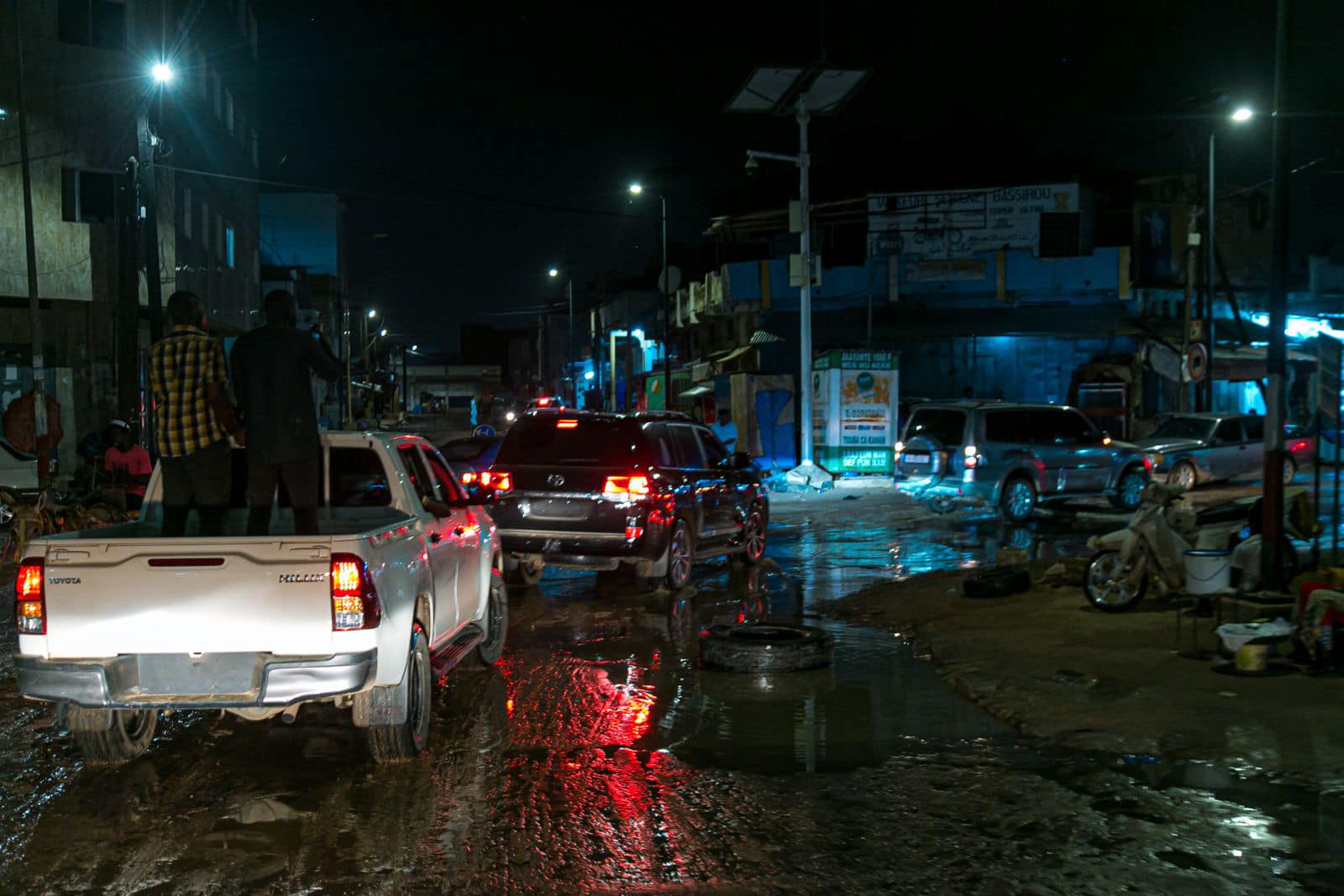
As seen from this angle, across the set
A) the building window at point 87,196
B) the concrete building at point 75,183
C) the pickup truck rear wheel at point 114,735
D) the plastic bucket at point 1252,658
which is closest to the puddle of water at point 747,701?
the plastic bucket at point 1252,658

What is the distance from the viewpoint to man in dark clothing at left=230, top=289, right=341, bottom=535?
22.7ft

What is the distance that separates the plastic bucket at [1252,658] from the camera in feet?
26.6

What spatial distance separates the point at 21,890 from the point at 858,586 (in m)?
9.67

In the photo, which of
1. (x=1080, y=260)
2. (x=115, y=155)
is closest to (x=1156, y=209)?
(x=1080, y=260)

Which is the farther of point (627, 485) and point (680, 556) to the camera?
point (680, 556)

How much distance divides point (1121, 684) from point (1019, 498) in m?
12.2

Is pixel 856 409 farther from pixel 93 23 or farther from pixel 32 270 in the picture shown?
pixel 93 23

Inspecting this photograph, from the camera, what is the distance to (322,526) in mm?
6672

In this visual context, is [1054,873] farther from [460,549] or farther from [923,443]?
[923,443]

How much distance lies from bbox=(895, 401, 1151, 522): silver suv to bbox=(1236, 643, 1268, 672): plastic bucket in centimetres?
1155

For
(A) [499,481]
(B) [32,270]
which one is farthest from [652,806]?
(B) [32,270]

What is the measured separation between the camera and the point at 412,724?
6277mm

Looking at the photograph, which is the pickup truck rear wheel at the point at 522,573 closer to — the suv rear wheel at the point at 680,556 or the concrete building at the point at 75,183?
the suv rear wheel at the point at 680,556

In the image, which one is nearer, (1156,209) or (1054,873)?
(1054,873)
